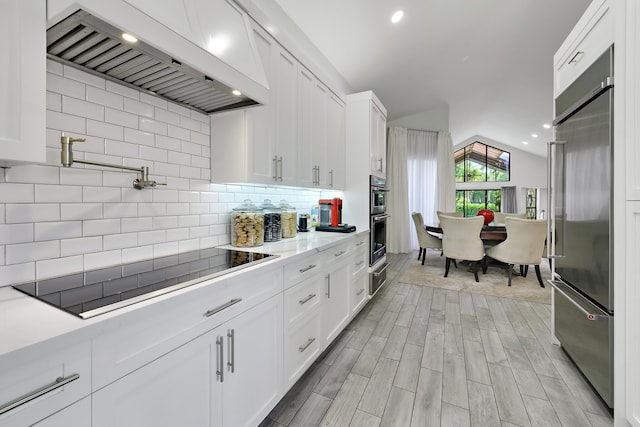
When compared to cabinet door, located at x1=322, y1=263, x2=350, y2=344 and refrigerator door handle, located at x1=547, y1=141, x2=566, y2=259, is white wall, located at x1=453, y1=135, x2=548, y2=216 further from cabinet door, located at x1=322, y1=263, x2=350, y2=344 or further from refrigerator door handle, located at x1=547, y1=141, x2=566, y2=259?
cabinet door, located at x1=322, y1=263, x2=350, y2=344

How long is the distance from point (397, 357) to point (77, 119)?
95.2 inches

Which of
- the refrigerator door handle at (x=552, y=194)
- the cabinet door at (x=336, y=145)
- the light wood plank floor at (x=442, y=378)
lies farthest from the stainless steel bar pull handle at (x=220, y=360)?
the refrigerator door handle at (x=552, y=194)

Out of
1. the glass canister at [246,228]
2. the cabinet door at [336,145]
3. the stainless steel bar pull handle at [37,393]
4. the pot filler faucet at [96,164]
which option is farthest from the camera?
the cabinet door at [336,145]

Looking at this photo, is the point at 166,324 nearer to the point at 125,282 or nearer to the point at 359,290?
the point at 125,282

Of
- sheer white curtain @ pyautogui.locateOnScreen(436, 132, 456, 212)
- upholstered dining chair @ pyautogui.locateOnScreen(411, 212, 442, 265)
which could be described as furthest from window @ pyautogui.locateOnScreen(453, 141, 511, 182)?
upholstered dining chair @ pyautogui.locateOnScreen(411, 212, 442, 265)

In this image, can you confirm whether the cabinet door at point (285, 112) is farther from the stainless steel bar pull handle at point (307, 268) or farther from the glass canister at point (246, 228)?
the stainless steel bar pull handle at point (307, 268)

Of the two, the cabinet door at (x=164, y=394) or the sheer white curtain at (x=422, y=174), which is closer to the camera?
the cabinet door at (x=164, y=394)

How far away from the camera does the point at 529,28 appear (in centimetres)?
377

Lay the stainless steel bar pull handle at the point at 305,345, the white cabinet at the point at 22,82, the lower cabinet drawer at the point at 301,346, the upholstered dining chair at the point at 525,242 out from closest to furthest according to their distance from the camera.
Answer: the white cabinet at the point at 22,82, the lower cabinet drawer at the point at 301,346, the stainless steel bar pull handle at the point at 305,345, the upholstered dining chair at the point at 525,242

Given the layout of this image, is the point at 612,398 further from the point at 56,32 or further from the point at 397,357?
the point at 56,32

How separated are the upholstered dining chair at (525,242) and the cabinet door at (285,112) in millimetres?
3376

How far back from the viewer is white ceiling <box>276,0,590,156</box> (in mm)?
2867

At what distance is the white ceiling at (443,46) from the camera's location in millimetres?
2867

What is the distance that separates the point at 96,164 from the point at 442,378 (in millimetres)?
2333
